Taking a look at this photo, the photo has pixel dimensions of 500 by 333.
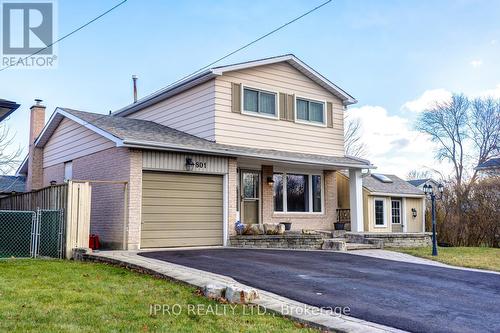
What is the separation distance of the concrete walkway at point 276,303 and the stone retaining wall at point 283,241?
4651 millimetres

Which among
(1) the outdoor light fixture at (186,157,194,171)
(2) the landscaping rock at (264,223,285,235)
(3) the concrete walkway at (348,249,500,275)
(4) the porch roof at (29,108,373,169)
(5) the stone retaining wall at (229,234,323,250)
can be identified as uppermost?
(4) the porch roof at (29,108,373,169)

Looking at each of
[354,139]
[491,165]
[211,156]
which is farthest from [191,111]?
[354,139]

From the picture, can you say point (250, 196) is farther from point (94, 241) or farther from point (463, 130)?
point (463, 130)

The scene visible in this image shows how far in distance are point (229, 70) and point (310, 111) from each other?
4.03 m

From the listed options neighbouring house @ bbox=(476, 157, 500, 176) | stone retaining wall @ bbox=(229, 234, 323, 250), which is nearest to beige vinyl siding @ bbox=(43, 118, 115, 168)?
stone retaining wall @ bbox=(229, 234, 323, 250)

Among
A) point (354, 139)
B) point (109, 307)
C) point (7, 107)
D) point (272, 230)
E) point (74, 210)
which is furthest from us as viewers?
point (354, 139)

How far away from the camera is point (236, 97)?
15664 mm

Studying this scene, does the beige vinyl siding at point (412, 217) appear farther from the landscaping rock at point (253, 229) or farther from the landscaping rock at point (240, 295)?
the landscaping rock at point (240, 295)

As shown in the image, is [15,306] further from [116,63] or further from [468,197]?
[468,197]

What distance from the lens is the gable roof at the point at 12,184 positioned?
2116cm

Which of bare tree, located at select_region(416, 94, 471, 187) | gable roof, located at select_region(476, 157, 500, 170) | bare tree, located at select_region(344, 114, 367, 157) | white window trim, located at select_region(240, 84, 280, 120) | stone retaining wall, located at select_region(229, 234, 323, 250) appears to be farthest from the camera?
bare tree, located at select_region(344, 114, 367, 157)

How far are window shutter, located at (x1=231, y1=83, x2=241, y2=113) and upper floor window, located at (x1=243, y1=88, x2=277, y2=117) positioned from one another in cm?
29

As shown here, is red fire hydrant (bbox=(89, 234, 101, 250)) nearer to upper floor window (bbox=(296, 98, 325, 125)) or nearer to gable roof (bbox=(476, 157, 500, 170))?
upper floor window (bbox=(296, 98, 325, 125))

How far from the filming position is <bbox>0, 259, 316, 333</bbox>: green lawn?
5223mm
